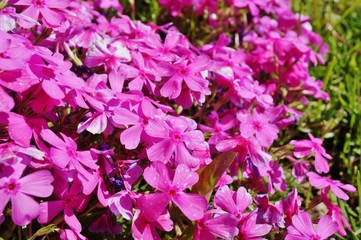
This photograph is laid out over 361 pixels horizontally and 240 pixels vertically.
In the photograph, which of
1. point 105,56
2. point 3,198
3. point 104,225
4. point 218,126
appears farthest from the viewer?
point 218,126

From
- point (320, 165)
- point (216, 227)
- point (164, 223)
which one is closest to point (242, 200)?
point (216, 227)

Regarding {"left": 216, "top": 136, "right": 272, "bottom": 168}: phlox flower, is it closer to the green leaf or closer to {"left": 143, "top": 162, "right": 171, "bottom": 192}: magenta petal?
the green leaf

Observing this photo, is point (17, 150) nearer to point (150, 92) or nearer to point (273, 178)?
point (150, 92)

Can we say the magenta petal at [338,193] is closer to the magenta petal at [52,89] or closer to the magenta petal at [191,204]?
the magenta petal at [191,204]

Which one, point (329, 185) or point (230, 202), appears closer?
point (230, 202)

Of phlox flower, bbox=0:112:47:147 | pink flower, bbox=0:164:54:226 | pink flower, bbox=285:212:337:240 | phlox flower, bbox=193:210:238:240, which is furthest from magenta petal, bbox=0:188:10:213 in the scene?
pink flower, bbox=285:212:337:240

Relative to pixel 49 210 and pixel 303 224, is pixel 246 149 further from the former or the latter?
pixel 49 210

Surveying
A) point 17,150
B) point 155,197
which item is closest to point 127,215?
point 155,197
